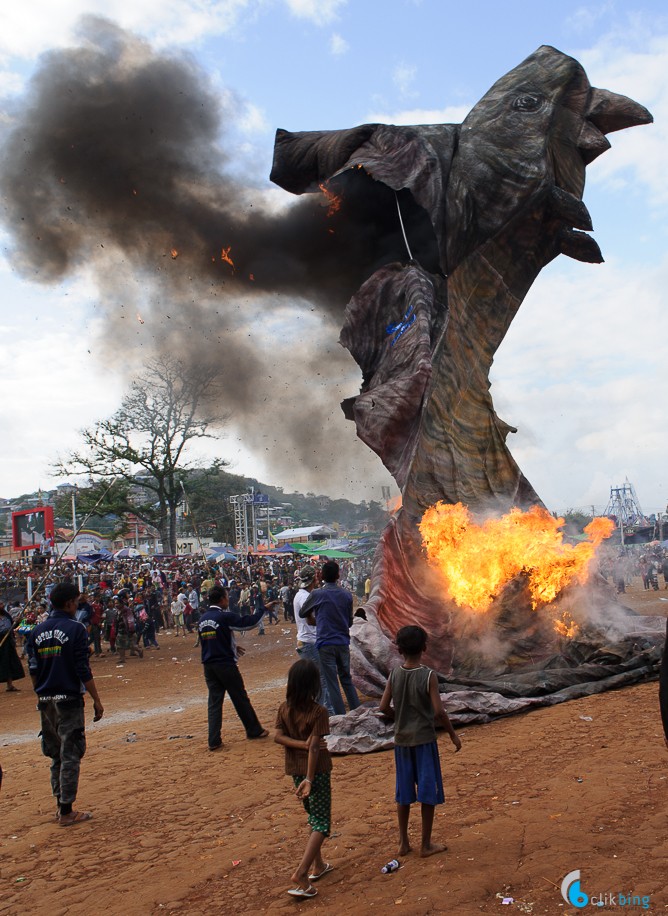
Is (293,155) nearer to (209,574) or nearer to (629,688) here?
(629,688)

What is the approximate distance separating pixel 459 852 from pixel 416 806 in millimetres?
1012

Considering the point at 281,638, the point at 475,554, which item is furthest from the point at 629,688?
the point at 281,638

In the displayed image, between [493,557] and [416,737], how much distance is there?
5973 millimetres

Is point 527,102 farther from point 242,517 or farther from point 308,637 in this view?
point 242,517

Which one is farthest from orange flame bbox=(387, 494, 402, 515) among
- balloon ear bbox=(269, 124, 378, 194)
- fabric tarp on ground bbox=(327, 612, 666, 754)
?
balloon ear bbox=(269, 124, 378, 194)

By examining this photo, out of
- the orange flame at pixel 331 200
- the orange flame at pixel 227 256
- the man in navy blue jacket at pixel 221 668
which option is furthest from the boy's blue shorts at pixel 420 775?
the orange flame at pixel 227 256

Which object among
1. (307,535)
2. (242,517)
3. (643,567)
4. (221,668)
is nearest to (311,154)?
(221,668)

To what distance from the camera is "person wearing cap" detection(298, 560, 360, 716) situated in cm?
730

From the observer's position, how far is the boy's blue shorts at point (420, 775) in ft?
12.9

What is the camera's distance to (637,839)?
12.4ft

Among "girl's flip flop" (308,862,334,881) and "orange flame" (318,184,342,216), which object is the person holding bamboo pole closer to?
"orange flame" (318,184,342,216)
